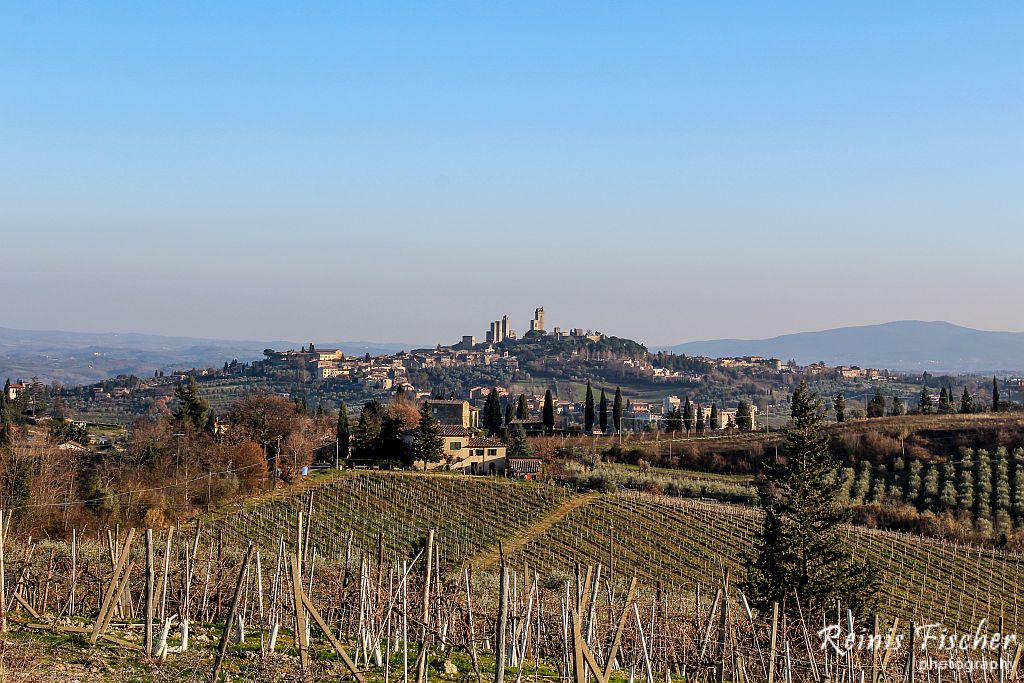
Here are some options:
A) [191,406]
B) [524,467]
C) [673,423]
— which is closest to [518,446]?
[524,467]

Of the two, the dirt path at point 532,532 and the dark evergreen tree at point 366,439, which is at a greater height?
the dark evergreen tree at point 366,439

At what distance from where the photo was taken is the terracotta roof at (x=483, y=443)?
5162 cm

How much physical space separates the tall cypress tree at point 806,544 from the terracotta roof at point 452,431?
99.1 feet

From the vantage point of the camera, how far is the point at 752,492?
147 ft

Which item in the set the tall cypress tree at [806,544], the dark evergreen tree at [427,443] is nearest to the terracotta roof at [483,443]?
the dark evergreen tree at [427,443]

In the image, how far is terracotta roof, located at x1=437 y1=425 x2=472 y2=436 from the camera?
50750mm

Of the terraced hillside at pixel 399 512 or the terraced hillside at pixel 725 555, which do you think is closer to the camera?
the terraced hillside at pixel 725 555

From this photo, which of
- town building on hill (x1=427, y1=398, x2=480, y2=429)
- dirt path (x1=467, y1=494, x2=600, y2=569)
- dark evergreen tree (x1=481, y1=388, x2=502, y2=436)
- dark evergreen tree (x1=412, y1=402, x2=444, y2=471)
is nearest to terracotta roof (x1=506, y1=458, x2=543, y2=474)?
dark evergreen tree (x1=412, y1=402, x2=444, y2=471)

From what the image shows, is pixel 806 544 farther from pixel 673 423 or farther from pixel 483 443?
pixel 673 423

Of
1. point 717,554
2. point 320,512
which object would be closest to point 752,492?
point 717,554

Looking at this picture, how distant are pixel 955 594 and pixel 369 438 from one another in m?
29.3

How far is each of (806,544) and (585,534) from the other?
51.0 feet

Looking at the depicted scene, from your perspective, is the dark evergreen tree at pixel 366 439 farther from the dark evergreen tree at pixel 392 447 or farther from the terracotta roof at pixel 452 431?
the terracotta roof at pixel 452 431

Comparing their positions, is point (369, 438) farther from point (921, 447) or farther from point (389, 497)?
point (921, 447)
